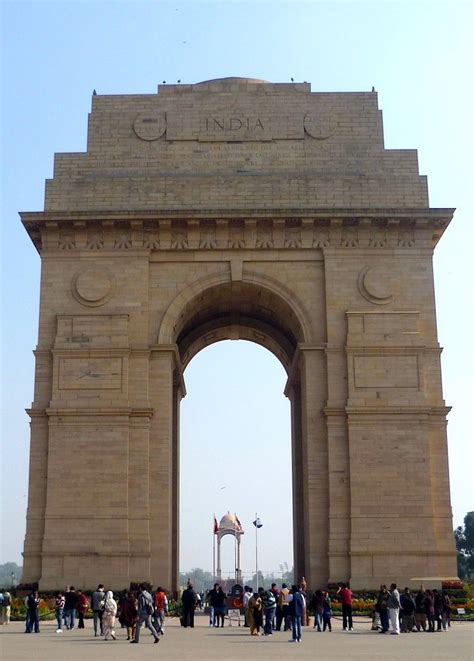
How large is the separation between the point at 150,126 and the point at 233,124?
10.6ft

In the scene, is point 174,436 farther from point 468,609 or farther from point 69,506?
point 468,609

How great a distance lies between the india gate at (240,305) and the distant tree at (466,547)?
169 feet

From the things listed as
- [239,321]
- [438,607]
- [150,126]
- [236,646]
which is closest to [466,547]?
[239,321]

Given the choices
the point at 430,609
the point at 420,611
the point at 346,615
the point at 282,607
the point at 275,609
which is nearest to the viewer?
the point at 346,615

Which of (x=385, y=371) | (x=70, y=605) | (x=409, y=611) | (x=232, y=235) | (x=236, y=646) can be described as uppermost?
(x=232, y=235)

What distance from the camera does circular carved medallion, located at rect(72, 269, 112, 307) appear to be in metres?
35.2

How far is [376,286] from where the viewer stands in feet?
116

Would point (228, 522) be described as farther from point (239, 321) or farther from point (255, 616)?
point (255, 616)

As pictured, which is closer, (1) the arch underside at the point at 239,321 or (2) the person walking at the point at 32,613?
(2) the person walking at the point at 32,613

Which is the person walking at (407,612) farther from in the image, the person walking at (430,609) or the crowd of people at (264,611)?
the person walking at (430,609)

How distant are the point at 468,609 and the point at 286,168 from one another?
17177 millimetres

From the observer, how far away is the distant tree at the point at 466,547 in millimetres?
85875

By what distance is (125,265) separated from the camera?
35.6 metres

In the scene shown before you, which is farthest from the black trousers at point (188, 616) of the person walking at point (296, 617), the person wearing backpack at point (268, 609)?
the person walking at point (296, 617)
